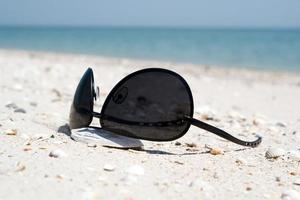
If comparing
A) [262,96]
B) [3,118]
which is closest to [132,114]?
[3,118]

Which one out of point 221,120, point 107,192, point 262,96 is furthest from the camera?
point 262,96

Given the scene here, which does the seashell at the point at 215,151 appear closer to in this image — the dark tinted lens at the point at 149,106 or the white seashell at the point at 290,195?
the dark tinted lens at the point at 149,106

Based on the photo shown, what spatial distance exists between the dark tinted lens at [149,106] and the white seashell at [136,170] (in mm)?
420

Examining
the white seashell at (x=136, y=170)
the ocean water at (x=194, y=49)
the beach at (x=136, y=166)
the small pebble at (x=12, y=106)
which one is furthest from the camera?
the ocean water at (x=194, y=49)

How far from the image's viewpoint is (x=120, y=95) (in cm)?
242

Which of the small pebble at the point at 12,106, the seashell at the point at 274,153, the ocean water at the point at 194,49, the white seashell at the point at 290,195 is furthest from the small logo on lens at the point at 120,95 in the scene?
the ocean water at the point at 194,49

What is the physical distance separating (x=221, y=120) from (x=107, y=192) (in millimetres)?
2394

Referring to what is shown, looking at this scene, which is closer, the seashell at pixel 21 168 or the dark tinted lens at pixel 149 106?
the seashell at pixel 21 168

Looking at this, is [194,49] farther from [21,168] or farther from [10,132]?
[21,168]

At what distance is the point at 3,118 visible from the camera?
2838 millimetres

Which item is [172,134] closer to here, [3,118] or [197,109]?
[3,118]

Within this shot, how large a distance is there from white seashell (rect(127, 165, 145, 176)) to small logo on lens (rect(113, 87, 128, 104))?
1.68 ft

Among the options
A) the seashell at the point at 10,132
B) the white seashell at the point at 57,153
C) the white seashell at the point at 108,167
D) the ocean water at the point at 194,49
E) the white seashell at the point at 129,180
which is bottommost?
the white seashell at the point at 129,180

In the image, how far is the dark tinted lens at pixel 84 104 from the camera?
244cm
